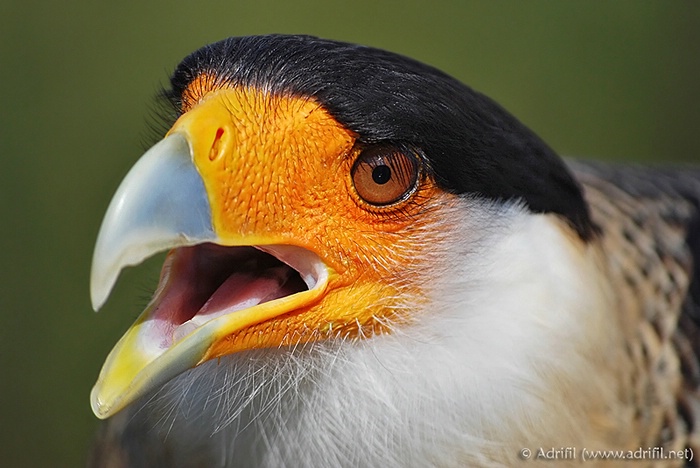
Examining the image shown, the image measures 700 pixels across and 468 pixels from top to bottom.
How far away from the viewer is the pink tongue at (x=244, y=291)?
1.63 metres

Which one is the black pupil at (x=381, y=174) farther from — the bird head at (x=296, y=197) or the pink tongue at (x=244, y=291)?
the pink tongue at (x=244, y=291)

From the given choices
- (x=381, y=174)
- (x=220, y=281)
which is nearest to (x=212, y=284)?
(x=220, y=281)

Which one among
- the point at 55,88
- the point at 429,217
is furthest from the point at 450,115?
the point at 55,88

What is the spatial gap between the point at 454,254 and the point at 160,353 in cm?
59

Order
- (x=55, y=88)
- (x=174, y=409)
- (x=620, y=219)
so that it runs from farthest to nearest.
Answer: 1. (x=55, y=88)
2. (x=620, y=219)
3. (x=174, y=409)

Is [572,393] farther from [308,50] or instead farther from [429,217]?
[308,50]

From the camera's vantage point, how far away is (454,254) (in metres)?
1.73

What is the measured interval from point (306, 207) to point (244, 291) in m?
0.19

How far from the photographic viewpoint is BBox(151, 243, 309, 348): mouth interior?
1.61m

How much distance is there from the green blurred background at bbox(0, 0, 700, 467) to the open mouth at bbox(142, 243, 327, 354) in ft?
5.51

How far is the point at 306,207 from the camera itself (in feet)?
5.35

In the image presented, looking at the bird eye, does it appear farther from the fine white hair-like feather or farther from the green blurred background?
the green blurred background

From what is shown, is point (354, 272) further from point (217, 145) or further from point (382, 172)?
point (217, 145)

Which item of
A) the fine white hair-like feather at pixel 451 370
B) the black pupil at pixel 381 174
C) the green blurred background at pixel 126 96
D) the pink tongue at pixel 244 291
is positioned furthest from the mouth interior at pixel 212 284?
the green blurred background at pixel 126 96
